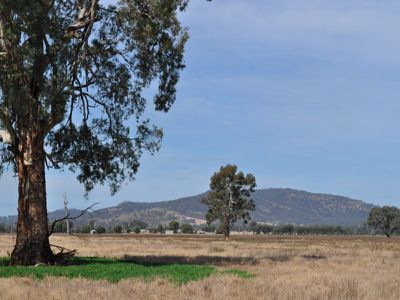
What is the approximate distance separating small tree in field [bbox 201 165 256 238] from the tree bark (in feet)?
238

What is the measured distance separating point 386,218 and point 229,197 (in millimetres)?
61245

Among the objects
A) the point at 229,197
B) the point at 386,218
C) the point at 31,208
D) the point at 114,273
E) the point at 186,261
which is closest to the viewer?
the point at 114,273

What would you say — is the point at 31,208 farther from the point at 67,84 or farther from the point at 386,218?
the point at 386,218

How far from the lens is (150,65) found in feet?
87.7

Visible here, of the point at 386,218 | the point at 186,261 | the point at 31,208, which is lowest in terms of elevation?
the point at 186,261

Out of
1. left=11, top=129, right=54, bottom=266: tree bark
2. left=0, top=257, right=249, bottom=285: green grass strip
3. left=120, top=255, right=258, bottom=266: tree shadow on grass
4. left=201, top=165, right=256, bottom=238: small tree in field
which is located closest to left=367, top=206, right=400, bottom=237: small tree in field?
left=201, top=165, right=256, bottom=238: small tree in field

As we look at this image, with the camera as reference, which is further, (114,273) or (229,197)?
(229,197)

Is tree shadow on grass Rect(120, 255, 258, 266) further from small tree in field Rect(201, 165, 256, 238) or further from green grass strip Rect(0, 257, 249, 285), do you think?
small tree in field Rect(201, 165, 256, 238)

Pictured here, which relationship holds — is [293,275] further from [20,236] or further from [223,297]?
[20,236]

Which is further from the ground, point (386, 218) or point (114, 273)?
point (386, 218)

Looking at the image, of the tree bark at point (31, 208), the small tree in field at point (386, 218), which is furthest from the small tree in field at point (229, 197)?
the tree bark at point (31, 208)

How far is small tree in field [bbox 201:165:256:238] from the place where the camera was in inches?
3750

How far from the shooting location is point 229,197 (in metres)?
96.6

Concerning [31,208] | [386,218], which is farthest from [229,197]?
[31,208]
